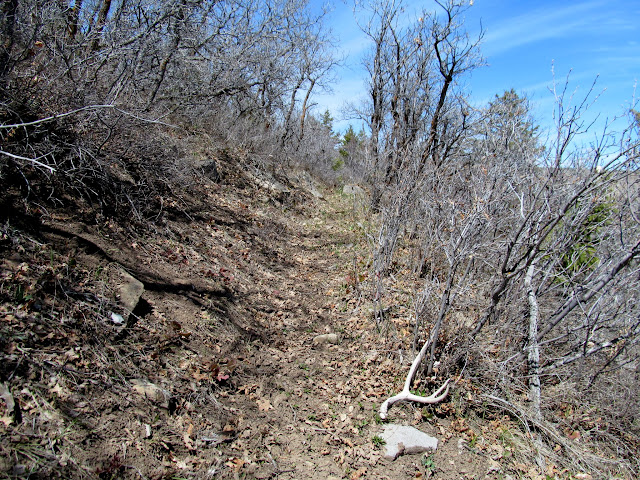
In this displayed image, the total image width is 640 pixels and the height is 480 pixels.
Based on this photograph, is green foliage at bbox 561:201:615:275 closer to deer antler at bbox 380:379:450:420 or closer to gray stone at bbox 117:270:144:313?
deer antler at bbox 380:379:450:420

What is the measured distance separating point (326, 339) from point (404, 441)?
6.95ft

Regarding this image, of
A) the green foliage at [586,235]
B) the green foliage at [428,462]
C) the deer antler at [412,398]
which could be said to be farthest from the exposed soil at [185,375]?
the green foliage at [586,235]

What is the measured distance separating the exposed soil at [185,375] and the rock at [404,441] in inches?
3.2

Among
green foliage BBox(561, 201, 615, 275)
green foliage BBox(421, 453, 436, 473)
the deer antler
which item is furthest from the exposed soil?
green foliage BBox(561, 201, 615, 275)

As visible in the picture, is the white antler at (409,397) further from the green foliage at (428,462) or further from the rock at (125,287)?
the rock at (125,287)

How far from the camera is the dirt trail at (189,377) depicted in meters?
3.03

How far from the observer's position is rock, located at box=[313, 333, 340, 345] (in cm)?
609

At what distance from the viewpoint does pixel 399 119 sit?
15.0 meters

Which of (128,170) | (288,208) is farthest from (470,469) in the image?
(288,208)

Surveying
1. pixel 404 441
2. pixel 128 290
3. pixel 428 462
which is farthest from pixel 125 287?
pixel 428 462

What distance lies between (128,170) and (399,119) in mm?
10725

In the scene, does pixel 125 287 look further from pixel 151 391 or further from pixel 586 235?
pixel 586 235

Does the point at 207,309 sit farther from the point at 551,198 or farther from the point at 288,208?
the point at 288,208

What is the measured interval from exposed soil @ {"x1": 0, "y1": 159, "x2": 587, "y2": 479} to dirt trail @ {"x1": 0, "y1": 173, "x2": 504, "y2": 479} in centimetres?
2
